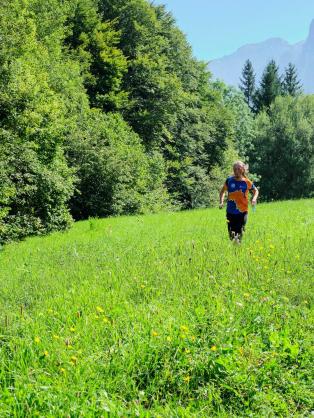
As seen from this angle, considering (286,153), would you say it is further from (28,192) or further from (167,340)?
(167,340)

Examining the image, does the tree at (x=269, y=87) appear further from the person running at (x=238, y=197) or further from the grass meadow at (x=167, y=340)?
the grass meadow at (x=167, y=340)

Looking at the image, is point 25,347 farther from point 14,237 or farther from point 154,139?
point 154,139

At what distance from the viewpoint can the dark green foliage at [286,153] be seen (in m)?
57.0

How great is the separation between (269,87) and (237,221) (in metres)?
68.2

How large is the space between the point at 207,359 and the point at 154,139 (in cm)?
3283

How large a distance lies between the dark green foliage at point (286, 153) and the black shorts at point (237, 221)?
49.6 meters

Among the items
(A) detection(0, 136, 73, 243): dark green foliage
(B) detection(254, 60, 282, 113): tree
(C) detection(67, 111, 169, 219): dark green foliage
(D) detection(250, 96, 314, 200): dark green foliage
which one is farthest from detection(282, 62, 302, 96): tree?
(A) detection(0, 136, 73, 243): dark green foliage

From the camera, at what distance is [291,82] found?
7844 cm

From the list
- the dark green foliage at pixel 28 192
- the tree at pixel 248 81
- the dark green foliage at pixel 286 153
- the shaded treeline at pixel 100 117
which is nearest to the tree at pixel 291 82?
the tree at pixel 248 81

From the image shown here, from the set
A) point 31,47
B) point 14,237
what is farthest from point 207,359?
point 31,47

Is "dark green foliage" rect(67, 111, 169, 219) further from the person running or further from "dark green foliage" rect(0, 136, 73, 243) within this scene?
the person running

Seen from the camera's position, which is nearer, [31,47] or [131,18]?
[31,47]

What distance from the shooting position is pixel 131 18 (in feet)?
115

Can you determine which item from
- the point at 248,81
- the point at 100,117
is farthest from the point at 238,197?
the point at 248,81
